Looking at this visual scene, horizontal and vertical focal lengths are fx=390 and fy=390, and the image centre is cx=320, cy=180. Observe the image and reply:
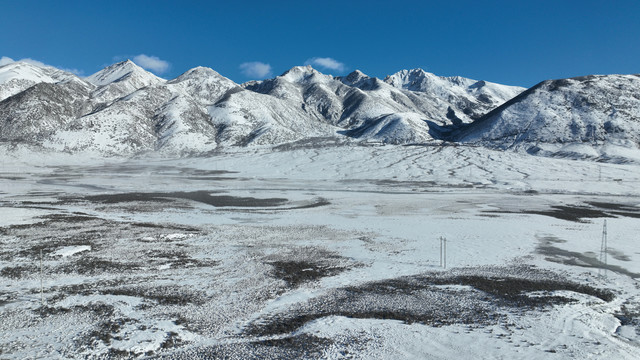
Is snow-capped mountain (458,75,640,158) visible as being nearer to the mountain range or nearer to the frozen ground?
the mountain range

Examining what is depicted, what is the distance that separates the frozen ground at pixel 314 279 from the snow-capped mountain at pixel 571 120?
69197 millimetres

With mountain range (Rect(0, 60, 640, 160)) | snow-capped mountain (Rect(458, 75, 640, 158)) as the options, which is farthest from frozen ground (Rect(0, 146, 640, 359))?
mountain range (Rect(0, 60, 640, 160))

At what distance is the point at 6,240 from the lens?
2331 centimetres

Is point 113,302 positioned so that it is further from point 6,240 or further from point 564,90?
point 564,90

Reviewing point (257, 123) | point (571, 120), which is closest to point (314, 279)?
point (571, 120)

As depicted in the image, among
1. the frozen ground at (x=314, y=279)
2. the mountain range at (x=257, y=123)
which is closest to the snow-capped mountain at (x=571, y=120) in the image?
the mountain range at (x=257, y=123)

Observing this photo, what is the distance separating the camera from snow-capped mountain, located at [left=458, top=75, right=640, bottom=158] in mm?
102625

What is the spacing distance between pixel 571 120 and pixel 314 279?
407 feet

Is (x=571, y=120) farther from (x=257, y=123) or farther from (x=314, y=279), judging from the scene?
(x=314, y=279)

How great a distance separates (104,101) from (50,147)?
57124 mm

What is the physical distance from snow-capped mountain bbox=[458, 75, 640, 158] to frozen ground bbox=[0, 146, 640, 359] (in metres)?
69.2

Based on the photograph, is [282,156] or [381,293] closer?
[381,293]

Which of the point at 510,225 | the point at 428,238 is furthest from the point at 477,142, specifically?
the point at 428,238

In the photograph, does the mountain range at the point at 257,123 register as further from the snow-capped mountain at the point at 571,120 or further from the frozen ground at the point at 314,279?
the frozen ground at the point at 314,279
